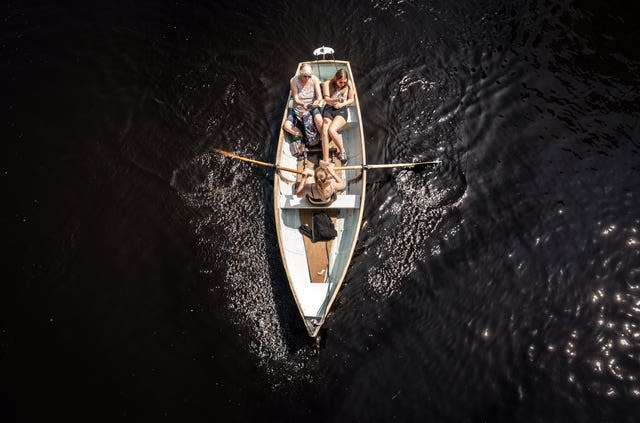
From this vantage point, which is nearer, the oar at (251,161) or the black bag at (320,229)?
the black bag at (320,229)

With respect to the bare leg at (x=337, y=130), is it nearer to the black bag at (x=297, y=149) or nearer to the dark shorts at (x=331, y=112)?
the dark shorts at (x=331, y=112)

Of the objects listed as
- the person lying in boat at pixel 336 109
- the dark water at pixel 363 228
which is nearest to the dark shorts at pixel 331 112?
the person lying in boat at pixel 336 109

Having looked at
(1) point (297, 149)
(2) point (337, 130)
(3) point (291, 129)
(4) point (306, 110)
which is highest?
(4) point (306, 110)

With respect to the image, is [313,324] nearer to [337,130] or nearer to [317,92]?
[337,130]

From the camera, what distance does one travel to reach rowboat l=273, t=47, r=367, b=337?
30.9ft

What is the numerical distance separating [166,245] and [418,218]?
6.14m

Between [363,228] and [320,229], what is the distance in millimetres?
1313

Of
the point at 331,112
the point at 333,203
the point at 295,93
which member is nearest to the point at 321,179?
the point at 333,203

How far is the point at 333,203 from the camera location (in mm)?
10227

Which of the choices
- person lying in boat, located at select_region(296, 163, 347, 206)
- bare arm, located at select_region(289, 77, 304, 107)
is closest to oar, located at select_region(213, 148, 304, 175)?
person lying in boat, located at select_region(296, 163, 347, 206)

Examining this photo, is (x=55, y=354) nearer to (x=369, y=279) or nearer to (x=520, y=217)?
(x=369, y=279)

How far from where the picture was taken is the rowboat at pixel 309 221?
9.43 meters

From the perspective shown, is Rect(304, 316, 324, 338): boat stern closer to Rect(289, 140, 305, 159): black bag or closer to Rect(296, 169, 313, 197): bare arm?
Rect(296, 169, 313, 197): bare arm

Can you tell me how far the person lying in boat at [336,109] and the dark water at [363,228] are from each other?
136cm
